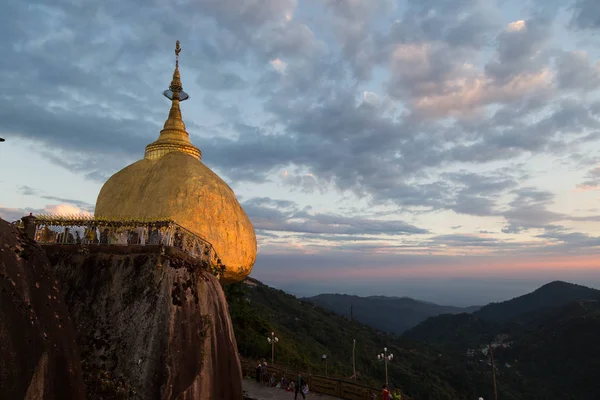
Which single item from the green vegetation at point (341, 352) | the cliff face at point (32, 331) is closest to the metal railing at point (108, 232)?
the cliff face at point (32, 331)

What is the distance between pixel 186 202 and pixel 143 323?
236 inches

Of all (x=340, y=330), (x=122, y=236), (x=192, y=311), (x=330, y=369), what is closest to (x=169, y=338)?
(x=192, y=311)

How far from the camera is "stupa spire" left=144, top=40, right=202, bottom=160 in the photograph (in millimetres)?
20828

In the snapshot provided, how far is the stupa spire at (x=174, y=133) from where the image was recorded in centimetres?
2083

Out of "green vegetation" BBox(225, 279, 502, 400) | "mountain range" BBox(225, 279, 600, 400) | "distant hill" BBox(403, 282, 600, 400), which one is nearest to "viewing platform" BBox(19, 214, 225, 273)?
"green vegetation" BBox(225, 279, 502, 400)

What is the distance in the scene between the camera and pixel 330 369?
49062 millimetres

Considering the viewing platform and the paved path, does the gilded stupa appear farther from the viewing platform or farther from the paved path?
the paved path

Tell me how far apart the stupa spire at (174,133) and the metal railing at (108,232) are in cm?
639

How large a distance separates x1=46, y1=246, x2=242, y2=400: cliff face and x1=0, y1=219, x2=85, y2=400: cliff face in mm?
2354

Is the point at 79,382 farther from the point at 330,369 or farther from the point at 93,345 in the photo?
the point at 330,369

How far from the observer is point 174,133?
21562 millimetres

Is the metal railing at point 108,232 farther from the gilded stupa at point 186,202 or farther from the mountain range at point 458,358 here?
the mountain range at point 458,358

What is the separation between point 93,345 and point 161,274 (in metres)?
2.87

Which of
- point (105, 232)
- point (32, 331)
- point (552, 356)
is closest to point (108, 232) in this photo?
point (105, 232)
